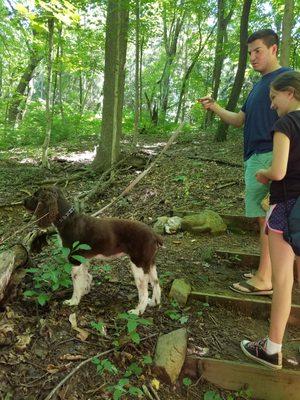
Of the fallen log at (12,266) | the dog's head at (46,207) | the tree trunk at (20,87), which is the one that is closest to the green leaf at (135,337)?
the fallen log at (12,266)

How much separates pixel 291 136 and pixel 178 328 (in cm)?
214

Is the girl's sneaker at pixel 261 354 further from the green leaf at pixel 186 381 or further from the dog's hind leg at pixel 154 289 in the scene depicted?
the dog's hind leg at pixel 154 289

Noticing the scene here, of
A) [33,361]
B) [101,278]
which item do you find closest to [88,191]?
[101,278]

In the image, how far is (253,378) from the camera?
10.7 ft

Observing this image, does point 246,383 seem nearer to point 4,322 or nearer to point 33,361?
point 33,361

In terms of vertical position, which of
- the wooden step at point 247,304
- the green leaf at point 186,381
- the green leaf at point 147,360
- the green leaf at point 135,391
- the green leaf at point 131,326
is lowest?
the green leaf at point 186,381

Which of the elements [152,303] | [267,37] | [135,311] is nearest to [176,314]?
[152,303]

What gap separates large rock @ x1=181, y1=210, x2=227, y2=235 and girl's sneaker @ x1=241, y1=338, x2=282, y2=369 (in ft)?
8.65

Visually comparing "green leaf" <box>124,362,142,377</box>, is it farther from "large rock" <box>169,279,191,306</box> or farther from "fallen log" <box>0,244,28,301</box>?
"fallen log" <box>0,244,28,301</box>

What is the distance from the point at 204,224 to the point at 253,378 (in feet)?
9.96

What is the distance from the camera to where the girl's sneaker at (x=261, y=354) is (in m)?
3.19

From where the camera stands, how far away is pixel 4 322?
3.27 m

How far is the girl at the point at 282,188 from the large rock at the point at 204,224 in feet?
9.39

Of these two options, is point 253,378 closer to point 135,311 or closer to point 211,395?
point 211,395
